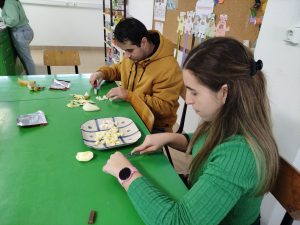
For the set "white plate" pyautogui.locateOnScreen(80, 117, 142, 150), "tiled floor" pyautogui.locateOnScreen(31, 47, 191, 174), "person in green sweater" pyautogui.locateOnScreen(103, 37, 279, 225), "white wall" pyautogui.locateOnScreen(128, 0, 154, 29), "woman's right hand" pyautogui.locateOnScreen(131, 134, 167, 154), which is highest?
"white wall" pyautogui.locateOnScreen(128, 0, 154, 29)

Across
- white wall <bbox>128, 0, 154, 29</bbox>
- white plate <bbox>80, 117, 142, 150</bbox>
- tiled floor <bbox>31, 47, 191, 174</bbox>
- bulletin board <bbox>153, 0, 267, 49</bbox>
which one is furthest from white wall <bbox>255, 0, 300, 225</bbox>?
tiled floor <bbox>31, 47, 191, 174</bbox>

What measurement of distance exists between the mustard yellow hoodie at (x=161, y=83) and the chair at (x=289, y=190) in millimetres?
817

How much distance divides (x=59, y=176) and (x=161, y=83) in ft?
2.99

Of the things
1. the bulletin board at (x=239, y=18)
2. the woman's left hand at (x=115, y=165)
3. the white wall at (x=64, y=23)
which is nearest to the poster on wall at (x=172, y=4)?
the bulletin board at (x=239, y=18)

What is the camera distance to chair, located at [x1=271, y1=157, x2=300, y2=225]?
74cm

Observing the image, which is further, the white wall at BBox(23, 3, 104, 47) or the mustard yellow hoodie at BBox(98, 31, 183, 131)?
the white wall at BBox(23, 3, 104, 47)

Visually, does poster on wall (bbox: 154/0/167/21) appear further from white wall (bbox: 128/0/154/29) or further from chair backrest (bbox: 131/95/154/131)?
chair backrest (bbox: 131/95/154/131)

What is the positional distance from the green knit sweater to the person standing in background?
11.3 ft

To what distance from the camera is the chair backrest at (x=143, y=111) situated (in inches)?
45.5

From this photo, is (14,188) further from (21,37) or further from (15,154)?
(21,37)

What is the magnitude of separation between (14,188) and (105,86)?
1.08 m

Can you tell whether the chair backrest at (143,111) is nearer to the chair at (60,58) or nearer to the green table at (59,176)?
the green table at (59,176)

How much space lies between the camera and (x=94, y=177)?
2.68 feet

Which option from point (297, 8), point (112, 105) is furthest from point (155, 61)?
point (297, 8)
